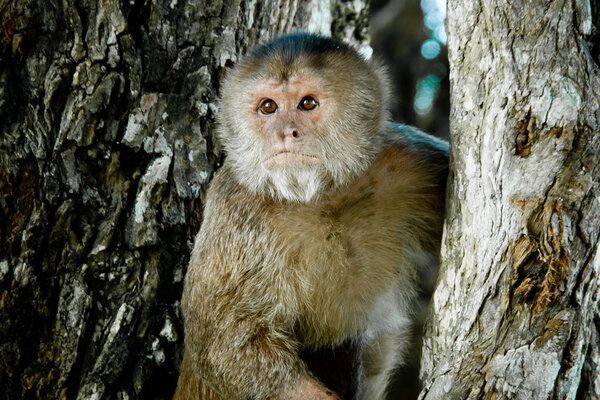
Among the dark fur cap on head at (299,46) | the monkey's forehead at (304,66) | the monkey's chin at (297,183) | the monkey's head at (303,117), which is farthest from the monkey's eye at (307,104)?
the monkey's chin at (297,183)

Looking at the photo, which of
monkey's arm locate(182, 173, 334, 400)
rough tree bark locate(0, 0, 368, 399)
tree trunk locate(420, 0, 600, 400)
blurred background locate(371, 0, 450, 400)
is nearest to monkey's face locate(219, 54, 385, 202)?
monkey's arm locate(182, 173, 334, 400)

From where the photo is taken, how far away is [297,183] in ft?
8.75

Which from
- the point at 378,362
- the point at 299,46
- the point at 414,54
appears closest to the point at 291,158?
the point at 299,46

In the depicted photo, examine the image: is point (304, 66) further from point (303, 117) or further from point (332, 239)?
point (332, 239)

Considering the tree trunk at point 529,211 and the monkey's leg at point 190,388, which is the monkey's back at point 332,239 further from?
the tree trunk at point 529,211

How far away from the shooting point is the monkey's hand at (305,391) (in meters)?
2.56

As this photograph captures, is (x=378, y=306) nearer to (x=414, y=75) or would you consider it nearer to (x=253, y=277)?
(x=253, y=277)

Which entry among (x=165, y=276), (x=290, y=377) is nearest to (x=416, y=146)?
(x=290, y=377)

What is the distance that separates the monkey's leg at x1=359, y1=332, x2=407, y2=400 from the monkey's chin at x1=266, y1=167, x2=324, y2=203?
3.76 feet

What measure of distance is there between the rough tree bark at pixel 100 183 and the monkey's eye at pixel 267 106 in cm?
53

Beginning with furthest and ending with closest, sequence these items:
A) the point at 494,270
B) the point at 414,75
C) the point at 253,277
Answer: the point at 414,75 < the point at 253,277 < the point at 494,270

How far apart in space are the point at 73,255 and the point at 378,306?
62.8 inches

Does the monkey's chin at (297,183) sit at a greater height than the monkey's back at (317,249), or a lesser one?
greater

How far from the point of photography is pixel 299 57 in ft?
9.19
